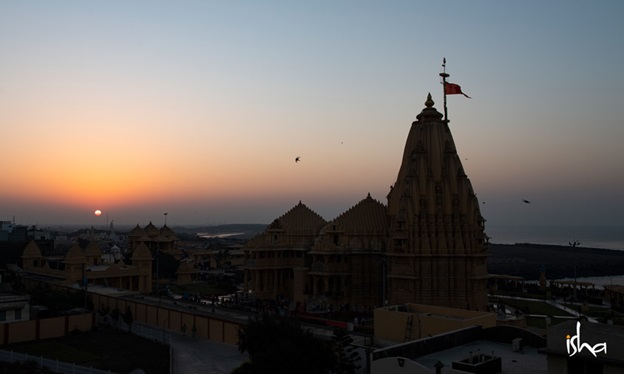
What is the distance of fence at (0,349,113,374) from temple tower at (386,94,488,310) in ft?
75.4

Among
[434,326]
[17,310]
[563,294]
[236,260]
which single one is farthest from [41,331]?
[236,260]

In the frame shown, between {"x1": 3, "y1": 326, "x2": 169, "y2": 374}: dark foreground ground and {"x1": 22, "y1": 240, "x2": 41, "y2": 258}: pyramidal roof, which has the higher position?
{"x1": 22, "y1": 240, "x2": 41, "y2": 258}: pyramidal roof

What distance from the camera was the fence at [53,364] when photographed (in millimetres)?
27727

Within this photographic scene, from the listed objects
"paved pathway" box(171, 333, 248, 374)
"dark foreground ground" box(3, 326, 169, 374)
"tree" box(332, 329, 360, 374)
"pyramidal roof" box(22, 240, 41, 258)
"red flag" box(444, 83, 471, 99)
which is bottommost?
"dark foreground ground" box(3, 326, 169, 374)

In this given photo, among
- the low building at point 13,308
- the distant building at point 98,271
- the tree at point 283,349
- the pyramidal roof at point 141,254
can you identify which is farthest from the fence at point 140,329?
the pyramidal roof at point 141,254

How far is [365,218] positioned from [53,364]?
2798cm

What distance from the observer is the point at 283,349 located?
894 inches

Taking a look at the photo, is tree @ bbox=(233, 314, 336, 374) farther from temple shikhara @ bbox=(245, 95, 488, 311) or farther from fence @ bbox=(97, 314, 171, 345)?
temple shikhara @ bbox=(245, 95, 488, 311)

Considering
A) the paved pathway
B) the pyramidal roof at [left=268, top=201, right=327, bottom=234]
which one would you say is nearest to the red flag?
the pyramidal roof at [left=268, top=201, right=327, bottom=234]

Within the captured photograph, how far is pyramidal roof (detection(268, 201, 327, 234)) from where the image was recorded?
5784 cm

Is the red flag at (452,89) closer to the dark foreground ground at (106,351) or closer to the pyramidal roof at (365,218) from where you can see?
the pyramidal roof at (365,218)

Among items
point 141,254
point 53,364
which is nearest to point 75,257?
point 141,254

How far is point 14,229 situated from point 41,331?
309 ft

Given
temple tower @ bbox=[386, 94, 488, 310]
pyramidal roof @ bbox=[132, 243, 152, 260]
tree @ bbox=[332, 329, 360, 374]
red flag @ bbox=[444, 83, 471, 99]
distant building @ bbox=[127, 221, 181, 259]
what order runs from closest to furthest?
tree @ bbox=[332, 329, 360, 374] → temple tower @ bbox=[386, 94, 488, 310] → red flag @ bbox=[444, 83, 471, 99] → pyramidal roof @ bbox=[132, 243, 152, 260] → distant building @ bbox=[127, 221, 181, 259]
